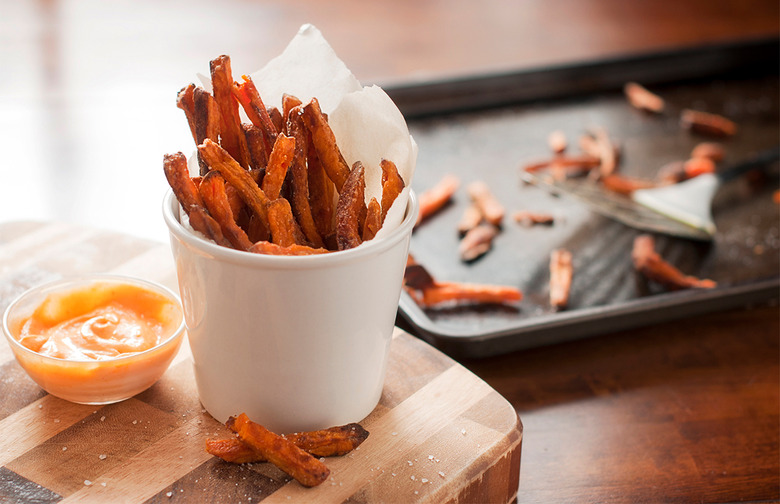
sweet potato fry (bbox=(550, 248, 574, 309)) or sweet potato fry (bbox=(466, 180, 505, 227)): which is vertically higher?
sweet potato fry (bbox=(466, 180, 505, 227))

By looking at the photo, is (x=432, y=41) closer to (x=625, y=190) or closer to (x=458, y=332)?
(x=625, y=190)

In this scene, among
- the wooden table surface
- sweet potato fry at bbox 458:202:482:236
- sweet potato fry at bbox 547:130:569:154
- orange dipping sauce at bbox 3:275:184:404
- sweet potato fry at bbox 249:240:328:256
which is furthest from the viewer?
sweet potato fry at bbox 547:130:569:154

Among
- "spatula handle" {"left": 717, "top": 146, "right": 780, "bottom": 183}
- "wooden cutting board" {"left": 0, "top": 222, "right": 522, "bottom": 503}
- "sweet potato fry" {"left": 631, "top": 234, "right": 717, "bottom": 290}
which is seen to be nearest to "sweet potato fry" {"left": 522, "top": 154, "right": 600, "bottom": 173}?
"spatula handle" {"left": 717, "top": 146, "right": 780, "bottom": 183}

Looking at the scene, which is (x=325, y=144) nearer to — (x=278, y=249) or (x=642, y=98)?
(x=278, y=249)

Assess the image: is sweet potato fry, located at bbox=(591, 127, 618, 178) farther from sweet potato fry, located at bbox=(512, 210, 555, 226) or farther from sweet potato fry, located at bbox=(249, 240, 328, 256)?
sweet potato fry, located at bbox=(249, 240, 328, 256)

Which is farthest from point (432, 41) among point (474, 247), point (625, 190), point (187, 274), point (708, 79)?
point (187, 274)

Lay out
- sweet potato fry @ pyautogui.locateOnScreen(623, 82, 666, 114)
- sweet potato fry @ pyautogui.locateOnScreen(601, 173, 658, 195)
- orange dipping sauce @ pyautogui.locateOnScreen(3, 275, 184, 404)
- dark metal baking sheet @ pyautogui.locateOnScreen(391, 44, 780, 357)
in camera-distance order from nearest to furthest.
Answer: orange dipping sauce @ pyautogui.locateOnScreen(3, 275, 184, 404) → dark metal baking sheet @ pyautogui.locateOnScreen(391, 44, 780, 357) → sweet potato fry @ pyautogui.locateOnScreen(601, 173, 658, 195) → sweet potato fry @ pyautogui.locateOnScreen(623, 82, 666, 114)

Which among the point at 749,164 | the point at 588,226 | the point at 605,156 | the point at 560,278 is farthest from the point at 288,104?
the point at 749,164

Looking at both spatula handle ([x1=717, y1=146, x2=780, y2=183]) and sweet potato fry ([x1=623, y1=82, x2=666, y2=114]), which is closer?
spatula handle ([x1=717, y1=146, x2=780, y2=183])
